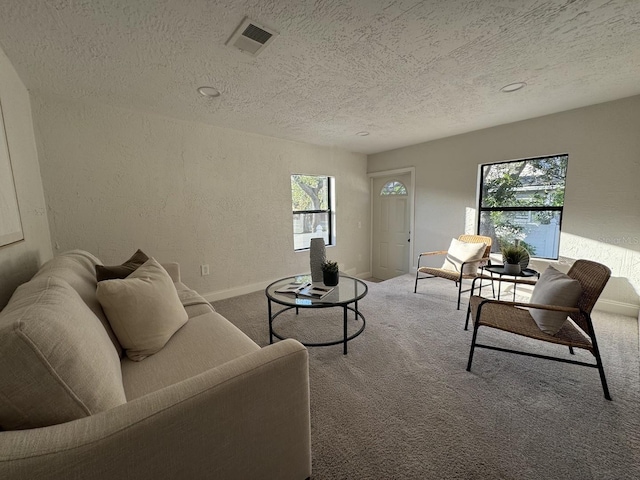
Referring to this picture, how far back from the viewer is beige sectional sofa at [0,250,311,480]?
1.98 ft

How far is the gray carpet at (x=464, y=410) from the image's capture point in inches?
46.9

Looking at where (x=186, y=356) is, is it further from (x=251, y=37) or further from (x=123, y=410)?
(x=251, y=37)

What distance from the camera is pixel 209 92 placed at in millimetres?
2287

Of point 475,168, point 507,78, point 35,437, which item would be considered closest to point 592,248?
point 475,168

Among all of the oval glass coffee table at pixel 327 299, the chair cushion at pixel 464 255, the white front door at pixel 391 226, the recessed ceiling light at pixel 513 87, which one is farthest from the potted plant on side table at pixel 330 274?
the white front door at pixel 391 226

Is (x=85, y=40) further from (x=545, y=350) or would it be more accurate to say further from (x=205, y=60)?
(x=545, y=350)

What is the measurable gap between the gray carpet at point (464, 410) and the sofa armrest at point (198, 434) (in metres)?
0.47

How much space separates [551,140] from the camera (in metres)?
3.01

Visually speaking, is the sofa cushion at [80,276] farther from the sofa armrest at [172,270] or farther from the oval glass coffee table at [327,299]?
the oval glass coffee table at [327,299]

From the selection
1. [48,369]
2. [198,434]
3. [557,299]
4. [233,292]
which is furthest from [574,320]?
[233,292]

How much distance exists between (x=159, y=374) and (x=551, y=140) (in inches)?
167

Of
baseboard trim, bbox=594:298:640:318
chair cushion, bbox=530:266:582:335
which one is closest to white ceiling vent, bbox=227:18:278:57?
chair cushion, bbox=530:266:582:335

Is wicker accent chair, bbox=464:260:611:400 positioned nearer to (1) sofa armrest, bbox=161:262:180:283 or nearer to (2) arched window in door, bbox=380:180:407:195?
(1) sofa armrest, bbox=161:262:180:283

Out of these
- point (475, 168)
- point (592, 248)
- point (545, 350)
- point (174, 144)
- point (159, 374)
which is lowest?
point (545, 350)
